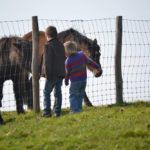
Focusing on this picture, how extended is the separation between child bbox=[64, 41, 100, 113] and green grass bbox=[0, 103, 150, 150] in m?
0.98

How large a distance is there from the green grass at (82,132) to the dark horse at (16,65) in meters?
2.71

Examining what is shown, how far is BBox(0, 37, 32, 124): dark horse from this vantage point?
47.5 ft

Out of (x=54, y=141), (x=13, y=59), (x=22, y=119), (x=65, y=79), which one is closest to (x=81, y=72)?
(x=65, y=79)

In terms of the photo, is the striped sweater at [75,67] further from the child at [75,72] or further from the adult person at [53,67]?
the adult person at [53,67]

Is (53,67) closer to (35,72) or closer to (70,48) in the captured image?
(70,48)

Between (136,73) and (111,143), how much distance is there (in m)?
5.55

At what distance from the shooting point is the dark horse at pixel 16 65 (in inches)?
570

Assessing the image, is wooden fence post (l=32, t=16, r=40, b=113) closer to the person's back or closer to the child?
the child

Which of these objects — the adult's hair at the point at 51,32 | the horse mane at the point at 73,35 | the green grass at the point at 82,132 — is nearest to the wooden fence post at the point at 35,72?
the adult's hair at the point at 51,32

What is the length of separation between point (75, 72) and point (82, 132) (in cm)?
307

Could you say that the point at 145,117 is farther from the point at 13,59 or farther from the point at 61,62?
the point at 13,59

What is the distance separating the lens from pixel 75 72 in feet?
41.4

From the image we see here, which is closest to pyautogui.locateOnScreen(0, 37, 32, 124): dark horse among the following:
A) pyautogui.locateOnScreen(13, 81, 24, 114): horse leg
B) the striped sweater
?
pyautogui.locateOnScreen(13, 81, 24, 114): horse leg

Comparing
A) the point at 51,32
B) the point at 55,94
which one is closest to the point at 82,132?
the point at 55,94
